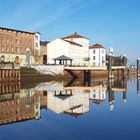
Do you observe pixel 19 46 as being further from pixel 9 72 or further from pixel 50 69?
pixel 9 72

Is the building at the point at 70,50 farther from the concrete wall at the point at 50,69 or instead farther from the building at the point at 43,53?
the concrete wall at the point at 50,69

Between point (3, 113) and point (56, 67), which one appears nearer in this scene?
point (3, 113)

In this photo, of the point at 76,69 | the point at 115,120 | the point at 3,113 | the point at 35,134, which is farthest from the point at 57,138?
the point at 76,69

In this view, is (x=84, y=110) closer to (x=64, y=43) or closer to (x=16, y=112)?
(x=16, y=112)

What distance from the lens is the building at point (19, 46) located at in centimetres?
6968

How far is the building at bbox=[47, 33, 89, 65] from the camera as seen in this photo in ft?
276

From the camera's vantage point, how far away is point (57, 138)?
13461mm

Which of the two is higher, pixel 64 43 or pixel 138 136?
pixel 64 43

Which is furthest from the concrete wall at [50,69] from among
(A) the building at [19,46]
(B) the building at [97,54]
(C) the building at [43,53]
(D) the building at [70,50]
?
(B) the building at [97,54]

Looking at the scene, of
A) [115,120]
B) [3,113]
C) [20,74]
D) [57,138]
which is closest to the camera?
[57,138]

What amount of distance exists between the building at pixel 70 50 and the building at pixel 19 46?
Result: 12.1 feet

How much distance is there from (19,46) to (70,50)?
14870 mm

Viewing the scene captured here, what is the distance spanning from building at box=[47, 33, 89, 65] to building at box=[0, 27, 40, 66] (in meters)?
3.69

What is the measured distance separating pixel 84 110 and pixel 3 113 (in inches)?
197
